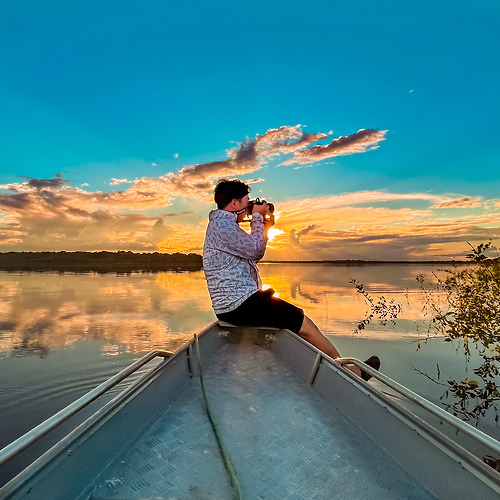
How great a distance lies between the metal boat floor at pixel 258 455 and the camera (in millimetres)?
1680

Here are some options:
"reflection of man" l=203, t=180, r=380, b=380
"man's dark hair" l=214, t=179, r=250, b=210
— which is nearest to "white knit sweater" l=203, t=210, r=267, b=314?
"reflection of man" l=203, t=180, r=380, b=380

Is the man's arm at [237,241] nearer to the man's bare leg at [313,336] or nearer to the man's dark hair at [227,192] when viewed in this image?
the man's dark hair at [227,192]

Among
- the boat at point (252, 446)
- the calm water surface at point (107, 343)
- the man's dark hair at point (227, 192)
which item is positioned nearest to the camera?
the boat at point (252, 446)

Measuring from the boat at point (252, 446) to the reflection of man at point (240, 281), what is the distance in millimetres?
755

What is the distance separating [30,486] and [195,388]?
4.31ft

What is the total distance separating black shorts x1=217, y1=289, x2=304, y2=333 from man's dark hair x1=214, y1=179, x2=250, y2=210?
38.3 inches

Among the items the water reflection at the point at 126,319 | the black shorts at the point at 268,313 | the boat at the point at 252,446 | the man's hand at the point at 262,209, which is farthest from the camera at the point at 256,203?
the water reflection at the point at 126,319

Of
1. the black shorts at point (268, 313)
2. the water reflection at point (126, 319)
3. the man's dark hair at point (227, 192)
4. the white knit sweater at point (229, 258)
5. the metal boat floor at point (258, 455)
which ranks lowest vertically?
the water reflection at point (126, 319)

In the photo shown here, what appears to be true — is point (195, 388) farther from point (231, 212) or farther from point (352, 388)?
point (231, 212)

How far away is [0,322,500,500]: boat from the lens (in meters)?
1.61

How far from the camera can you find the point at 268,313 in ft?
11.5

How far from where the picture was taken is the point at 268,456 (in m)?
1.94

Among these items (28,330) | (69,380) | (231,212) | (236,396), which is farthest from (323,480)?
(28,330)

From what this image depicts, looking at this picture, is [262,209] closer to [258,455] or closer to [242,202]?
[242,202]
